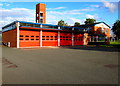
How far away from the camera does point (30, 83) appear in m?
4.17

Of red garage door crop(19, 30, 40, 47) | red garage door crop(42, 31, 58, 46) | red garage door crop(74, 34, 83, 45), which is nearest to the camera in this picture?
red garage door crop(19, 30, 40, 47)

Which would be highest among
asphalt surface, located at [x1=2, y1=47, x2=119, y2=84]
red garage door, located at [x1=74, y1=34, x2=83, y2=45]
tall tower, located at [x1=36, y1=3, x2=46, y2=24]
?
tall tower, located at [x1=36, y1=3, x2=46, y2=24]

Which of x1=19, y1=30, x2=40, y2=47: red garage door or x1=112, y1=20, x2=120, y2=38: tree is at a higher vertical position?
x1=112, y1=20, x2=120, y2=38: tree

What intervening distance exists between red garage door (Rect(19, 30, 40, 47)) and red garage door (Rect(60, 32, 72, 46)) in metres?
6.23

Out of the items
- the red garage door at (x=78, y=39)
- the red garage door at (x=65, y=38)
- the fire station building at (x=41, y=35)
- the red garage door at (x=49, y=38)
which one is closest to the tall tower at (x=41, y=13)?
the fire station building at (x=41, y=35)

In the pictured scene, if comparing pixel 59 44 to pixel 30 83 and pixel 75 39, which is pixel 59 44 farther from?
pixel 30 83

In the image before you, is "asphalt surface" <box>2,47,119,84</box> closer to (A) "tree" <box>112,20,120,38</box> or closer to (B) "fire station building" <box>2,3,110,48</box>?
(B) "fire station building" <box>2,3,110,48</box>

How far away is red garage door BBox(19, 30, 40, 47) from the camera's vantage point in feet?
76.4

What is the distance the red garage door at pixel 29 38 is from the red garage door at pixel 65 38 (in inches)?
245

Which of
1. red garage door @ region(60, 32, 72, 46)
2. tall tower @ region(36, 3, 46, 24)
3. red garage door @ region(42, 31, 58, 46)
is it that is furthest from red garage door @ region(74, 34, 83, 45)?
tall tower @ region(36, 3, 46, 24)

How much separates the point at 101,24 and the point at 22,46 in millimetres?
31510

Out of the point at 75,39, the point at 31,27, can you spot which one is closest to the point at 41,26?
the point at 31,27

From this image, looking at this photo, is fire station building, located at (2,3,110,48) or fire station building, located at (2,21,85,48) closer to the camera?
fire station building, located at (2,21,85,48)

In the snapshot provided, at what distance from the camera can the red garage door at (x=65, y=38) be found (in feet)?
94.9
